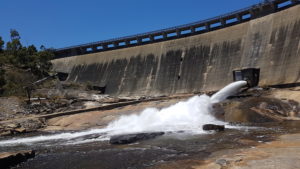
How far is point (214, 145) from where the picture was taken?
383 inches

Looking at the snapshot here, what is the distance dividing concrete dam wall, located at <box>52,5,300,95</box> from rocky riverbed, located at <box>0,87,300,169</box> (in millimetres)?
9302

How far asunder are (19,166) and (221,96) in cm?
1372

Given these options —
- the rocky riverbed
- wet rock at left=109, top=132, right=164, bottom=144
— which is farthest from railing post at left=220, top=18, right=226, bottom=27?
wet rock at left=109, top=132, right=164, bottom=144

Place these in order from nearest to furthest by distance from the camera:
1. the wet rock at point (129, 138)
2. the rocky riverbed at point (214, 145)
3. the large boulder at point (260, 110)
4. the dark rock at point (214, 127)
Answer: the rocky riverbed at point (214, 145) < the wet rock at point (129, 138) < the dark rock at point (214, 127) < the large boulder at point (260, 110)

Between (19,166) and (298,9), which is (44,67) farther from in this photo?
(19,166)

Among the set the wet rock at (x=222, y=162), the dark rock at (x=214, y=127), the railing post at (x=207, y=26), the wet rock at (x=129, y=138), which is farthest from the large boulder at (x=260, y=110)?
the railing post at (x=207, y=26)

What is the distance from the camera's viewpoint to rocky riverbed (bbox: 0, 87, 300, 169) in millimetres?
7488

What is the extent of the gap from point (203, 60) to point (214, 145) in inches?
1034

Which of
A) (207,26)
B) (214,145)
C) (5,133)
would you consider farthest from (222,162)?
(207,26)

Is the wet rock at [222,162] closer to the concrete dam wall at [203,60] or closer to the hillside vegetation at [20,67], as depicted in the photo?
the concrete dam wall at [203,60]

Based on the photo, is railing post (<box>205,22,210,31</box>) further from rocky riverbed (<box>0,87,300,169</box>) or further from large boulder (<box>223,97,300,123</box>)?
large boulder (<box>223,97,300,123</box>)

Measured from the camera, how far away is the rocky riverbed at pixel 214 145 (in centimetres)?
749

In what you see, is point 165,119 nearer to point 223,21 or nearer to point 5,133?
point 5,133

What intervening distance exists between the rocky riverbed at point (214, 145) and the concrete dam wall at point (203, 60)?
30.5 feet
